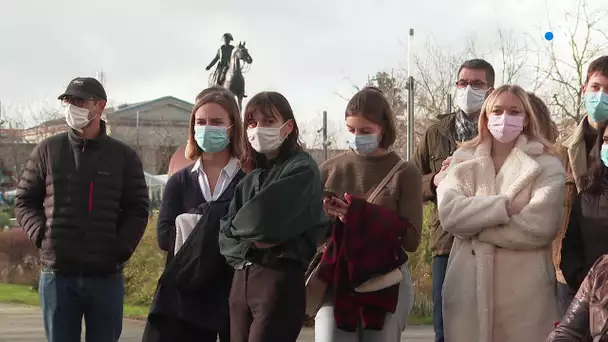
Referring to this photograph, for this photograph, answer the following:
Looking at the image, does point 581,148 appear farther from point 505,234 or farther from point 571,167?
point 505,234

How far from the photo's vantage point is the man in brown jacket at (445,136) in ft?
19.0

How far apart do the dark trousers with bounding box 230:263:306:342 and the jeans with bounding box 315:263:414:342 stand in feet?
1.05

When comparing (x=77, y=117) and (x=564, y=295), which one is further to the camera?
(x=77, y=117)

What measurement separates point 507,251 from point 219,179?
1693mm

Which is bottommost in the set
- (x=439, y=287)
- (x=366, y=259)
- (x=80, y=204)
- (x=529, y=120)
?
(x=439, y=287)

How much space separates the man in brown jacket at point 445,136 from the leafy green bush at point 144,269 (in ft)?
23.7

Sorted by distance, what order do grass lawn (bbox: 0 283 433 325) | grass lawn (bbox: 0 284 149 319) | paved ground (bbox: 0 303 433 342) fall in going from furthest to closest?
grass lawn (bbox: 0 284 149 319), grass lawn (bbox: 0 283 433 325), paved ground (bbox: 0 303 433 342)

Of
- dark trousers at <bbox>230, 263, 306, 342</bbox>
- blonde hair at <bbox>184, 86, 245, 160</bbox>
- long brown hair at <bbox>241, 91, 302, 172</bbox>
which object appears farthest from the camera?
blonde hair at <bbox>184, 86, 245, 160</bbox>

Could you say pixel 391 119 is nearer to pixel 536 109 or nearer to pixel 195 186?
pixel 536 109

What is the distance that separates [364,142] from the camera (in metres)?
5.05

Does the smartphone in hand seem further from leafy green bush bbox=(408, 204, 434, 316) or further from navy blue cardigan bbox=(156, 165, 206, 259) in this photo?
leafy green bush bbox=(408, 204, 434, 316)

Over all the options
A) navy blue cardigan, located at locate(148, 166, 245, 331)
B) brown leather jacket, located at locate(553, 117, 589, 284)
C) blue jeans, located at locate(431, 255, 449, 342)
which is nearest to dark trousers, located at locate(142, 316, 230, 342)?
navy blue cardigan, located at locate(148, 166, 245, 331)

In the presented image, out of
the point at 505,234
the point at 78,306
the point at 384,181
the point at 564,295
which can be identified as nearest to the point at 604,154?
the point at 505,234

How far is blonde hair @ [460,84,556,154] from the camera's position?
16.7ft
